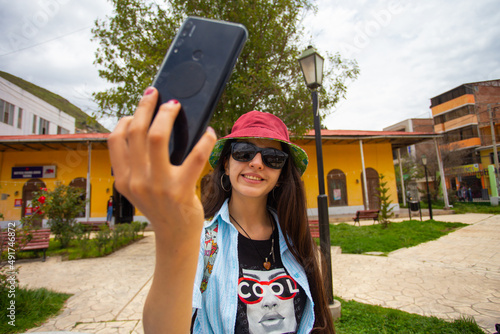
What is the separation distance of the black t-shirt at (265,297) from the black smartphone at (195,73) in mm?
1000

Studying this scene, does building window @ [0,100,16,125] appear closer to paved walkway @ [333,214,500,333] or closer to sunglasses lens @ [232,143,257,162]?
paved walkway @ [333,214,500,333]

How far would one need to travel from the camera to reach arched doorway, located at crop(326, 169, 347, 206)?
17.4 metres

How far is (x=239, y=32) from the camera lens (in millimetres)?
596

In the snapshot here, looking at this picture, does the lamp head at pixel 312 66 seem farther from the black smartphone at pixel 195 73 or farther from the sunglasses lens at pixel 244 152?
the black smartphone at pixel 195 73

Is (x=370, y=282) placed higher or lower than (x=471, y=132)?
lower

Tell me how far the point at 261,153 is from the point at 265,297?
2.33ft

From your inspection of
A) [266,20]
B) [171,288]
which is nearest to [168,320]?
[171,288]

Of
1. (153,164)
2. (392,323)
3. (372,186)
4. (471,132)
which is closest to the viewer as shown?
(153,164)

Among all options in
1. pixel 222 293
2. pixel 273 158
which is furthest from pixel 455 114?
pixel 222 293

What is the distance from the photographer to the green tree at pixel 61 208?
8.50 metres

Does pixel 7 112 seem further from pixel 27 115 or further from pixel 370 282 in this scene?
pixel 370 282

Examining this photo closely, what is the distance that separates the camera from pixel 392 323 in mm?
3336

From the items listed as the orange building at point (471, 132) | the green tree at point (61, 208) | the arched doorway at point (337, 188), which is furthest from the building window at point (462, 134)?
the green tree at point (61, 208)

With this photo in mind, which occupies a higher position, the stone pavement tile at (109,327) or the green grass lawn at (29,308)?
the green grass lawn at (29,308)
